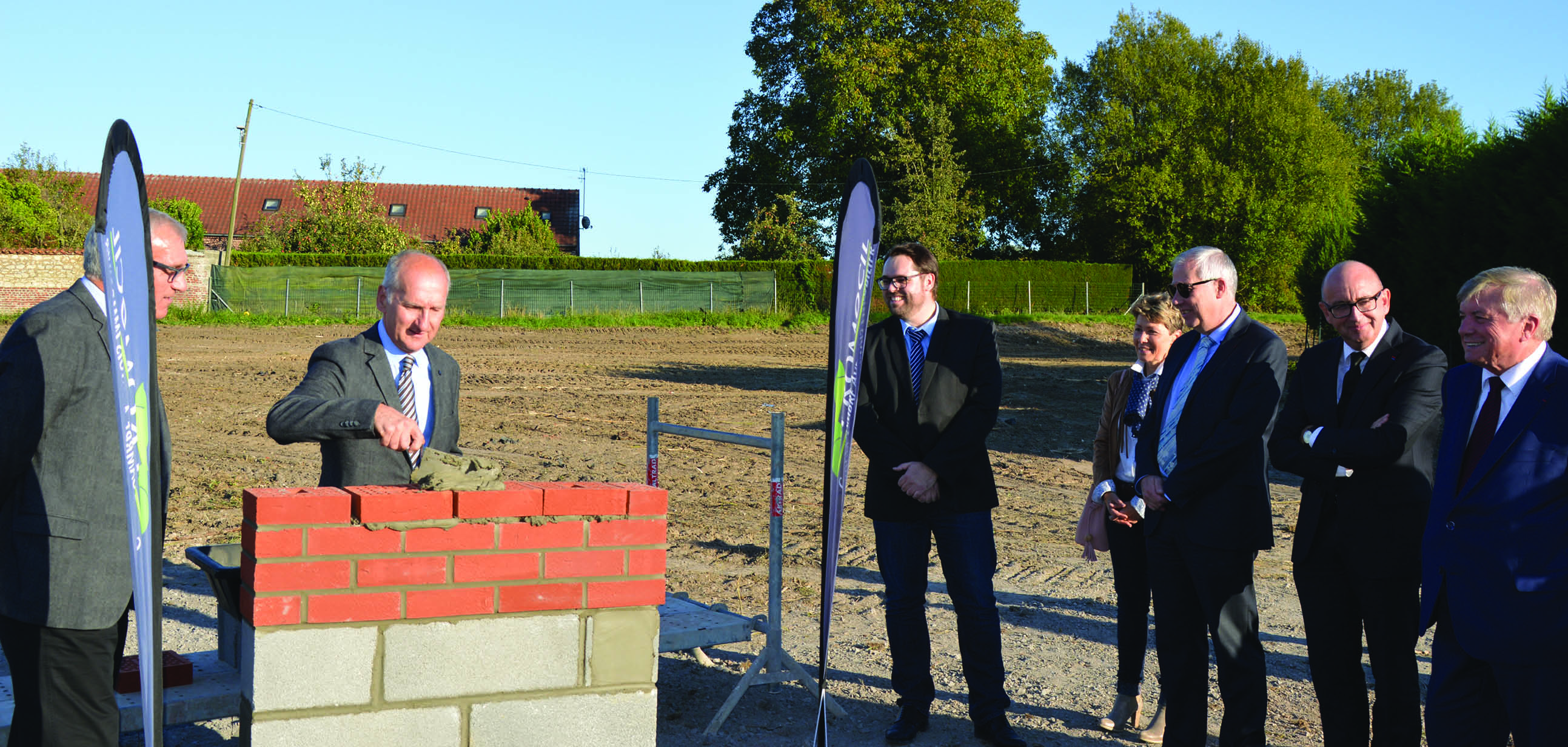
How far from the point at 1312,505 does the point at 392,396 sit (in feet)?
11.0

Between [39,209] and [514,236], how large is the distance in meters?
16.2

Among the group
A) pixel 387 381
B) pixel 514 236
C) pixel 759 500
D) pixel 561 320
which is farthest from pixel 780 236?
pixel 387 381

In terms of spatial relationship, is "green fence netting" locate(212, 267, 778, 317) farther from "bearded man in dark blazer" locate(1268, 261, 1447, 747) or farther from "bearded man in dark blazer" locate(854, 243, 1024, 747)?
"bearded man in dark blazer" locate(1268, 261, 1447, 747)

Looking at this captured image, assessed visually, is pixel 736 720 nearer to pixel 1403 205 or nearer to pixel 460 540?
pixel 460 540

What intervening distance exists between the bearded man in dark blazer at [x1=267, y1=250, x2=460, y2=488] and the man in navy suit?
3.19m

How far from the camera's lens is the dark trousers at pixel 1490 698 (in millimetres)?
3051

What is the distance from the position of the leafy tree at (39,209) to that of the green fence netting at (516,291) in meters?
8.99

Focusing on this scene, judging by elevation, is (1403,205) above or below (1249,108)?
below

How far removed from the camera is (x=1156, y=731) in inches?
186

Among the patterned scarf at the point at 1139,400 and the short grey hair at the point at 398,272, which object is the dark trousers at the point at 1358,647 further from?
the short grey hair at the point at 398,272

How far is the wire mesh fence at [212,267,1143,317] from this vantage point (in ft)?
103

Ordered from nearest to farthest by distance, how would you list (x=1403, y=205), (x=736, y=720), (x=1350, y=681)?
(x=1350, y=681)
(x=736, y=720)
(x=1403, y=205)

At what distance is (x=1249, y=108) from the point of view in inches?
1797

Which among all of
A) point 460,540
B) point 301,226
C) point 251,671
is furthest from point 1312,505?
point 301,226
